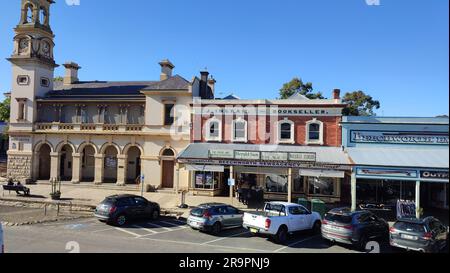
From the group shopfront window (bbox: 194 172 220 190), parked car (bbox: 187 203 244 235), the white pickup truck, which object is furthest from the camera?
shopfront window (bbox: 194 172 220 190)

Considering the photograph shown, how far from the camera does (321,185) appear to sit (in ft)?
85.1

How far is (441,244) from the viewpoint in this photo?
1335 cm

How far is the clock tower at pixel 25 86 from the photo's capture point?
33125mm

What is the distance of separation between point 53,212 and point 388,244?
19254mm

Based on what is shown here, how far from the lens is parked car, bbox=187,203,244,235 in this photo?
16.6 metres

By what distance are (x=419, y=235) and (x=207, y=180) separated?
17135mm

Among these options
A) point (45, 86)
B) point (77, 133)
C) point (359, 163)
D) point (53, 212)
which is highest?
point (45, 86)

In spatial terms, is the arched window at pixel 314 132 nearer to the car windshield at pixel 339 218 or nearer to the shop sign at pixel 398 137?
the shop sign at pixel 398 137

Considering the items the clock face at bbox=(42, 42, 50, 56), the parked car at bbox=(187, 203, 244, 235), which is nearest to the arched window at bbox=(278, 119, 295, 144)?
the parked car at bbox=(187, 203, 244, 235)

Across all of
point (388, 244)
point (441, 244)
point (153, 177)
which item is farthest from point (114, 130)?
point (441, 244)

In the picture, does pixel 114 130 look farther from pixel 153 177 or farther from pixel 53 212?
pixel 53 212

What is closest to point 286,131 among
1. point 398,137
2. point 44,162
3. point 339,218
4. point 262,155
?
point 262,155

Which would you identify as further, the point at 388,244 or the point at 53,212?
the point at 53,212

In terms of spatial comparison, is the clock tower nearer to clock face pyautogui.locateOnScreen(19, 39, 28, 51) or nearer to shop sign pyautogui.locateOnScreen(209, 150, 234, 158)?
clock face pyautogui.locateOnScreen(19, 39, 28, 51)
